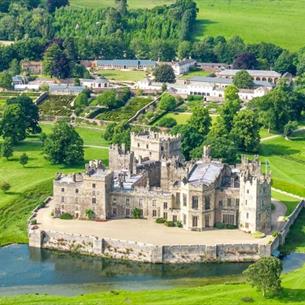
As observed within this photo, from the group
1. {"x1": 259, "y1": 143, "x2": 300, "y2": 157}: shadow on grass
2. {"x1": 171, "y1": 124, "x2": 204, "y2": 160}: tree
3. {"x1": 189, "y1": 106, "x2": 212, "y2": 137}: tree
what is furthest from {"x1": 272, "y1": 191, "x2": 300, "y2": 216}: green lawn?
{"x1": 189, "y1": 106, "x2": 212, "y2": 137}: tree

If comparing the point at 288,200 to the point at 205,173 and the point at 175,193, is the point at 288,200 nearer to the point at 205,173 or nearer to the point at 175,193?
the point at 205,173

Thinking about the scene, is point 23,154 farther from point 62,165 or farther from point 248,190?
point 248,190

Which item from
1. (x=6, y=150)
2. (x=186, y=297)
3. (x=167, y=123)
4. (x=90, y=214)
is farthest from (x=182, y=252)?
(x=167, y=123)

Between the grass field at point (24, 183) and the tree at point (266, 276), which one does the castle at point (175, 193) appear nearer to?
the grass field at point (24, 183)

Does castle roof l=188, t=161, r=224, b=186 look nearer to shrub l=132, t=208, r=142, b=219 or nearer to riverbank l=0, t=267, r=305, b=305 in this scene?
shrub l=132, t=208, r=142, b=219

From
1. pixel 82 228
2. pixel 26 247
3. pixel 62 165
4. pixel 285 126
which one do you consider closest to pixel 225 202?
pixel 82 228
